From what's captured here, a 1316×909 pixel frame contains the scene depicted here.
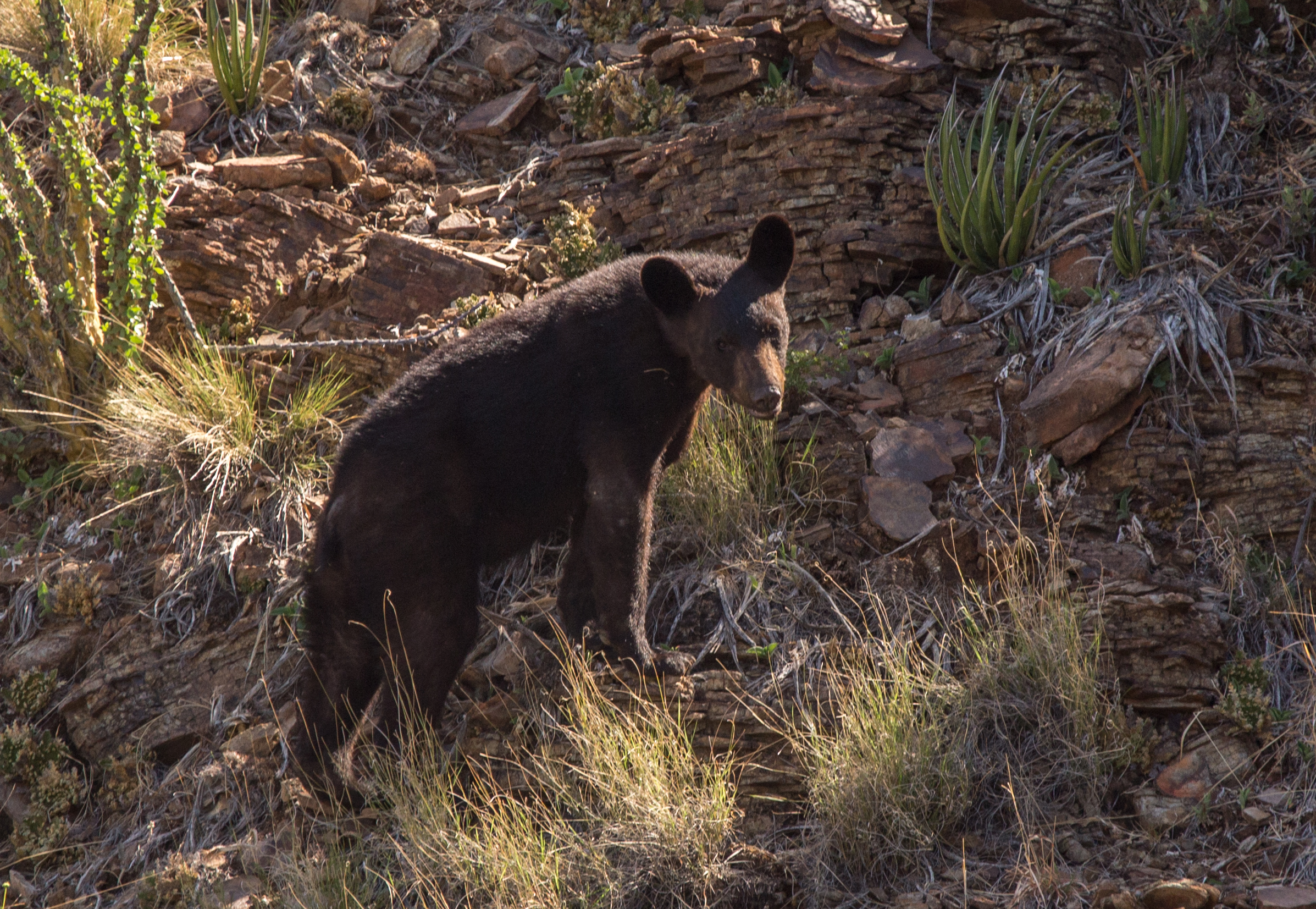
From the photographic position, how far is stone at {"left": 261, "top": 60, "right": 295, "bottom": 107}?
9.38 metres

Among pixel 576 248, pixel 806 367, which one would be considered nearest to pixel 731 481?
pixel 806 367

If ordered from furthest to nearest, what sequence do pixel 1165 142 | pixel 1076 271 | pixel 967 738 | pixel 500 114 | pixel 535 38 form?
pixel 535 38, pixel 500 114, pixel 1165 142, pixel 1076 271, pixel 967 738

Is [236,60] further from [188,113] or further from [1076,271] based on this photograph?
[1076,271]

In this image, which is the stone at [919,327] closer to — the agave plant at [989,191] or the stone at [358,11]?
the agave plant at [989,191]

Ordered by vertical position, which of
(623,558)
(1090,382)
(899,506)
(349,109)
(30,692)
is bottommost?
(30,692)

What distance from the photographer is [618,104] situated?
8930mm

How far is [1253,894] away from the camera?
399 centimetres

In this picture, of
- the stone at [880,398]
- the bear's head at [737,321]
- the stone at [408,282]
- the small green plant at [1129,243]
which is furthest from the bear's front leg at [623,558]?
the small green plant at [1129,243]

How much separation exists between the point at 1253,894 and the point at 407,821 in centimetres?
346

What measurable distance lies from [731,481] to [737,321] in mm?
1286

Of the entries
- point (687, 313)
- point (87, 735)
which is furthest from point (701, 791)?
point (87, 735)

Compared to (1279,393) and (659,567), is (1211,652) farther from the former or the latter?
(659,567)

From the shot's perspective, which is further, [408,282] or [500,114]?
[500,114]

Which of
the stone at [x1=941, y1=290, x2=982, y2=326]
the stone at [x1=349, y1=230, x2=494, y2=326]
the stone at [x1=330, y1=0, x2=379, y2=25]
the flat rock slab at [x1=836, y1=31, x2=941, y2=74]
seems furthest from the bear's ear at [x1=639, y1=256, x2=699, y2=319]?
the stone at [x1=330, y1=0, x2=379, y2=25]
